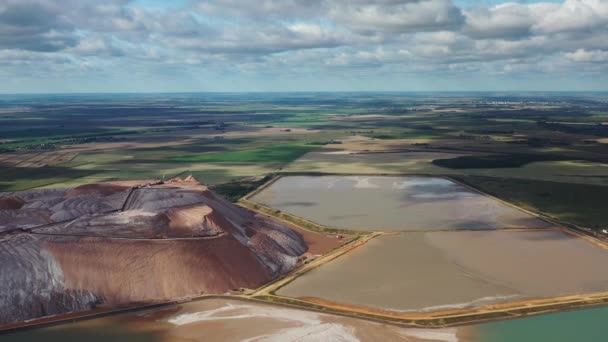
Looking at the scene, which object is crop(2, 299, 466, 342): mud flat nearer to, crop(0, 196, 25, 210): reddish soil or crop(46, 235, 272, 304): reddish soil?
crop(46, 235, 272, 304): reddish soil

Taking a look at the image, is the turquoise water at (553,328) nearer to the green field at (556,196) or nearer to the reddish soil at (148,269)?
the reddish soil at (148,269)

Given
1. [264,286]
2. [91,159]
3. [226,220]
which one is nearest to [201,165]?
[91,159]

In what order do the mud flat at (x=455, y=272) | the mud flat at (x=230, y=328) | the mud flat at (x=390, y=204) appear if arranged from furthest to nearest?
the mud flat at (x=390, y=204), the mud flat at (x=455, y=272), the mud flat at (x=230, y=328)

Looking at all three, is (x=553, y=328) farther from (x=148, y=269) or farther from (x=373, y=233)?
(x=148, y=269)

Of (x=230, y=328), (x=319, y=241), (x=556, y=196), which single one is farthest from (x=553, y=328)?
(x=556, y=196)

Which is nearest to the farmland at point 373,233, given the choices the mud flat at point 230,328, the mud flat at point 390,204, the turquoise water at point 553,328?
the mud flat at point 230,328

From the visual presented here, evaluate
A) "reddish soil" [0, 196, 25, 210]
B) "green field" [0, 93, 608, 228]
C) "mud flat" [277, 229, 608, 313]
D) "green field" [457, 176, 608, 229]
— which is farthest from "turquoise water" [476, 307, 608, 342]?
"reddish soil" [0, 196, 25, 210]
